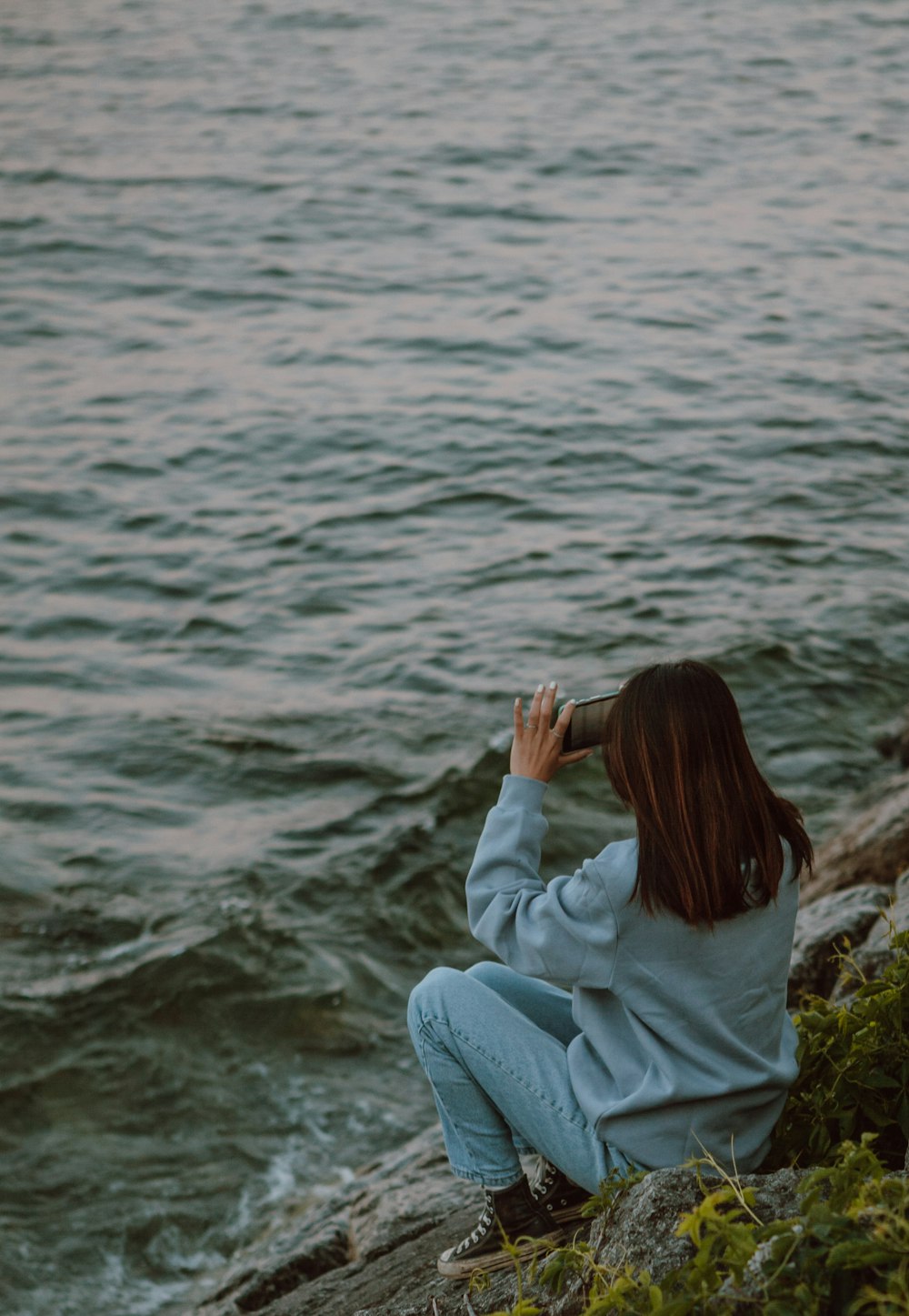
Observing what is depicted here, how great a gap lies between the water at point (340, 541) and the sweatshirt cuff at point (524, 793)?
270 centimetres

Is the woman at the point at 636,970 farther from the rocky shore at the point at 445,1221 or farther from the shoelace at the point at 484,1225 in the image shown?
the rocky shore at the point at 445,1221

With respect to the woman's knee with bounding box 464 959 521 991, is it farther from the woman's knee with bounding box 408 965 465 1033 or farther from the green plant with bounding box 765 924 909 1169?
the green plant with bounding box 765 924 909 1169

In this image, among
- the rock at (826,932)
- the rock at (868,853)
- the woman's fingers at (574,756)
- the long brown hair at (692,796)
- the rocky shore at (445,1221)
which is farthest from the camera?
the rock at (868,853)

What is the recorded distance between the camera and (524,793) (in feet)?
10.1

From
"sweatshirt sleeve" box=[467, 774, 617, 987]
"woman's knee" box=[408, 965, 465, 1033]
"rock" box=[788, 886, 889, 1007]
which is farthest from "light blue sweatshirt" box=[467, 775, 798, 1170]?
"rock" box=[788, 886, 889, 1007]

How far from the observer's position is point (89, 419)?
37.9ft

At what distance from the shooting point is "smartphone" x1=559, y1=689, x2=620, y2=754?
3086mm

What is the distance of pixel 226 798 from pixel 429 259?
886cm

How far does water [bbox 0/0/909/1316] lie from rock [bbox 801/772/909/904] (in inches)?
56.9

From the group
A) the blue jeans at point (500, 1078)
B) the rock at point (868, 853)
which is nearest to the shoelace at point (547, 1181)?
the blue jeans at point (500, 1078)

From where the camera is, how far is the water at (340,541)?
5.93 m

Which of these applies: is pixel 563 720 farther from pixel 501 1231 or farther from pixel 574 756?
pixel 501 1231

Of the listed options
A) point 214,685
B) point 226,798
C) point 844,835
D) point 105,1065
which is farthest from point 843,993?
point 214,685

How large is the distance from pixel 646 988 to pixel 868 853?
2.97 meters
